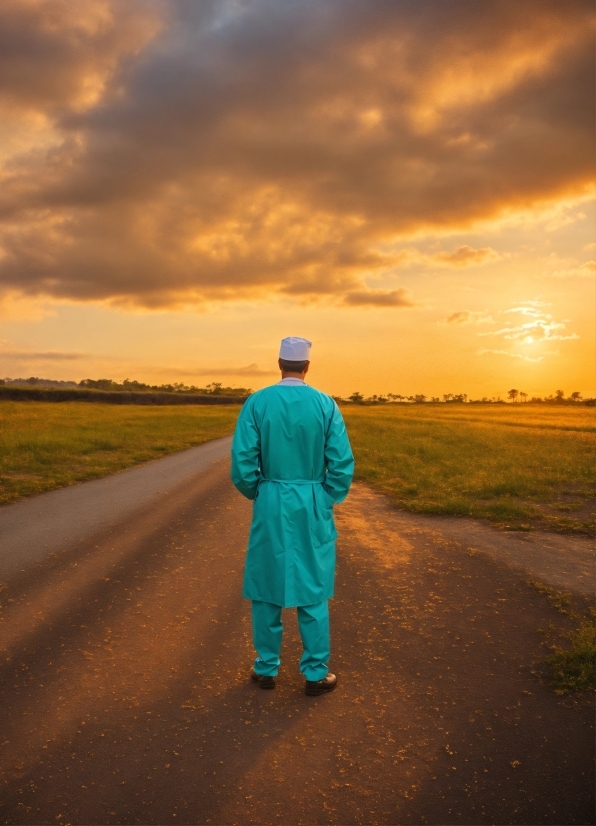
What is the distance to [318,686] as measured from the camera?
5.02 m

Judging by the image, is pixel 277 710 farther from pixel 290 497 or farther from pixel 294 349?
pixel 294 349

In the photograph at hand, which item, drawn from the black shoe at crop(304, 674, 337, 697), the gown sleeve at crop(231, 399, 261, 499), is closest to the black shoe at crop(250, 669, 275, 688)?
the black shoe at crop(304, 674, 337, 697)

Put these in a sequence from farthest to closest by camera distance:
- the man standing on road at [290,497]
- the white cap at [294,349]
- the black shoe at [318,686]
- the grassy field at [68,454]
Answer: the grassy field at [68,454] → the white cap at [294,349] → the man standing on road at [290,497] → the black shoe at [318,686]

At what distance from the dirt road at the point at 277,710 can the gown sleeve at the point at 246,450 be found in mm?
1576

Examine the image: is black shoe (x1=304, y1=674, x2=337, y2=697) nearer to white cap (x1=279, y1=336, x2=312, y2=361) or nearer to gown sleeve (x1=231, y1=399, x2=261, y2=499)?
gown sleeve (x1=231, y1=399, x2=261, y2=499)

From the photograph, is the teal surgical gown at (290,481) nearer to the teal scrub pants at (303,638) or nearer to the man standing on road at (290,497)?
the man standing on road at (290,497)

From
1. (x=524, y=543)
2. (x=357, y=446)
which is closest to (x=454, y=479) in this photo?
(x=524, y=543)

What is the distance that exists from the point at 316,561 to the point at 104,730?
1.88 meters

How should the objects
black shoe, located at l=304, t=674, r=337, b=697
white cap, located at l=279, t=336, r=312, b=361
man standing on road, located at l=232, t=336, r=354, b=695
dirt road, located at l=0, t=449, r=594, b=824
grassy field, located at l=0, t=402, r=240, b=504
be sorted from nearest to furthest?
1. dirt road, located at l=0, t=449, r=594, b=824
2. black shoe, located at l=304, t=674, r=337, b=697
3. man standing on road, located at l=232, t=336, r=354, b=695
4. white cap, located at l=279, t=336, r=312, b=361
5. grassy field, located at l=0, t=402, r=240, b=504

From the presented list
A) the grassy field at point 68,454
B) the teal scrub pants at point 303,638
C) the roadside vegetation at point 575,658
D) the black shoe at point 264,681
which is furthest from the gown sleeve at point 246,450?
the grassy field at point 68,454

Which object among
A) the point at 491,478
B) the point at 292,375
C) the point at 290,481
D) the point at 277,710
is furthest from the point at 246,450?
the point at 491,478

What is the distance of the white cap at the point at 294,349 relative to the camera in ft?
17.3

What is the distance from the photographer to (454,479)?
57.1ft

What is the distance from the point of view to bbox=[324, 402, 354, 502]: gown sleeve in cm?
525
